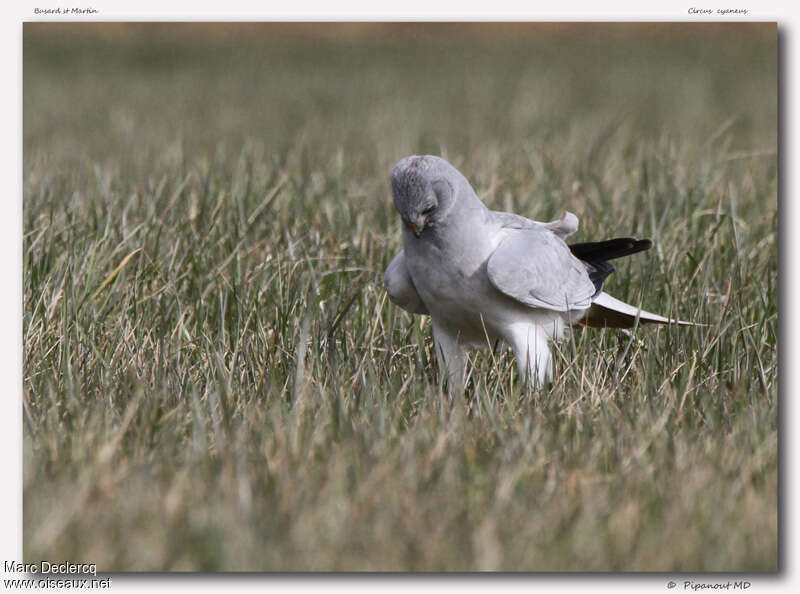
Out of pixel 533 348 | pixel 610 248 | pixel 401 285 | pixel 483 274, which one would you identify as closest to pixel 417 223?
pixel 483 274

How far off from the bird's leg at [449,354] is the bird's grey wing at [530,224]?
359 millimetres

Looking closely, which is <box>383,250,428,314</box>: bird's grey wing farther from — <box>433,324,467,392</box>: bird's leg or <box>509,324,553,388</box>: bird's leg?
<box>509,324,553,388</box>: bird's leg

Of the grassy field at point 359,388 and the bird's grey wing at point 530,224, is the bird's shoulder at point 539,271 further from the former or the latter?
the grassy field at point 359,388

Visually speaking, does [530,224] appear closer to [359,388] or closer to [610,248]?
[610,248]

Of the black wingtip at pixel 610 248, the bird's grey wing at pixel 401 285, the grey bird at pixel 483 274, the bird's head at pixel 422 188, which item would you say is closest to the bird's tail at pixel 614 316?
the grey bird at pixel 483 274

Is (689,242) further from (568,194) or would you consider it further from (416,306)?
(416,306)

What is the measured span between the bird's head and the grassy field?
0.44 metres

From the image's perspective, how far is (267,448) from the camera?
2.55 metres

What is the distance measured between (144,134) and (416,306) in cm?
663

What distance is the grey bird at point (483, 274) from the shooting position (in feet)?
9.25

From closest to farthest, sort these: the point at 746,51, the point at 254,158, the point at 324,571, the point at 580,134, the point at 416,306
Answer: the point at 324,571 < the point at 416,306 < the point at 254,158 < the point at 580,134 < the point at 746,51

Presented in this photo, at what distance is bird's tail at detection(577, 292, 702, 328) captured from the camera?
3.29 metres

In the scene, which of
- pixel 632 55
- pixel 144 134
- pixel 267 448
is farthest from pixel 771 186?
pixel 632 55

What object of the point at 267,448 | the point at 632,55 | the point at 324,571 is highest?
the point at 632,55
